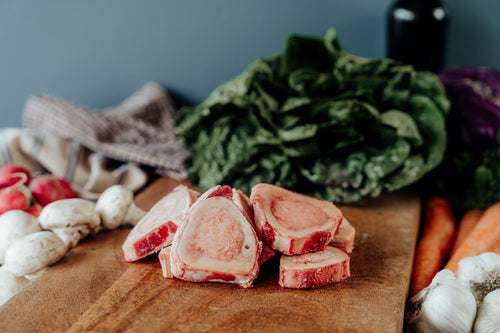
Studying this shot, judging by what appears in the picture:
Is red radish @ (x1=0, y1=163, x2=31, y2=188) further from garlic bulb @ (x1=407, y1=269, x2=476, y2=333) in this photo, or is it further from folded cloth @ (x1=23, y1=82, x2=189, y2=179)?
garlic bulb @ (x1=407, y1=269, x2=476, y2=333)

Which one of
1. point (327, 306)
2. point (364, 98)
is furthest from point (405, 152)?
point (327, 306)

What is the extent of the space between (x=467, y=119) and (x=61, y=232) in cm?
187

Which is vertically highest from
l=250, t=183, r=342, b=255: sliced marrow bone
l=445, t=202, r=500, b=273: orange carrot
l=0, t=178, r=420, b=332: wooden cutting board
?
l=250, t=183, r=342, b=255: sliced marrow bone

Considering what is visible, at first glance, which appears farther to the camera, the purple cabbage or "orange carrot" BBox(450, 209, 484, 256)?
the purple cabbage

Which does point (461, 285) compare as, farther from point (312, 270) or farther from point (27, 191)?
point (27, 191)

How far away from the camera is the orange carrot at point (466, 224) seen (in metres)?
2.03

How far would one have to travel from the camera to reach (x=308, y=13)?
2840 mm

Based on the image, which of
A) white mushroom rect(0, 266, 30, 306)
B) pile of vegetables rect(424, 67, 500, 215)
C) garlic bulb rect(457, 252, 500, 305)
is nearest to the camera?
garlic bulb rect(457, 252, 500, 305)

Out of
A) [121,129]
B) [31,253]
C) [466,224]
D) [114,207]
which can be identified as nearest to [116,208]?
[114,207]

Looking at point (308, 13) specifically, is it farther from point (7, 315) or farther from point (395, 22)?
point (7, 315)

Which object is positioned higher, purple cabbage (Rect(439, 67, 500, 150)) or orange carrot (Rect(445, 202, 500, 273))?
purple cabbage (Rect(439, 67, 500, 150))

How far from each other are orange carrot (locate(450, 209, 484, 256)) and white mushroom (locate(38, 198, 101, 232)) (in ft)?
4.75

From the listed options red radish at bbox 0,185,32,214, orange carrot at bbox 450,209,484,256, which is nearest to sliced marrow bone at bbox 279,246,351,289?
orange carrot at bbox 450,209,484,256

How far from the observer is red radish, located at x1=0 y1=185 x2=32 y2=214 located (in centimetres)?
181
